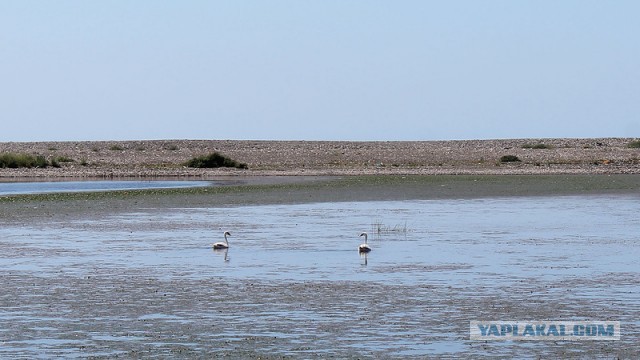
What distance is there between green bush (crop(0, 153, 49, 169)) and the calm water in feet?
38.2

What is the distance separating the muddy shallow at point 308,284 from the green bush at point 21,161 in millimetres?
34149

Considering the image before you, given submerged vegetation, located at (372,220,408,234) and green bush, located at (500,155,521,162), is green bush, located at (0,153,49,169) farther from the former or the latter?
submerged vegetation, located at (372,220,408,234)

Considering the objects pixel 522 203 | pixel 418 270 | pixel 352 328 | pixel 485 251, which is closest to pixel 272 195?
pixel 522 203

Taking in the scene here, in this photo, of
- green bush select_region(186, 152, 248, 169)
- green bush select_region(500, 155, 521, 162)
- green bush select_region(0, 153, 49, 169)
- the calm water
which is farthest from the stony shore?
the calm water

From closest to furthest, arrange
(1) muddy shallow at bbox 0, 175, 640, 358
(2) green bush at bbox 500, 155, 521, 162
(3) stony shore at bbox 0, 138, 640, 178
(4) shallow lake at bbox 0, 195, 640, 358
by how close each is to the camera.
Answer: (1) muddy shallow at bbox 0, 175, 640, 358 → (4) shallow lake at bbox 0, 195, 640, 358 → (3) stony shore at bbox 0, 138, 640, 178 → (2) green bush at bbox 500, 155, 521, 162

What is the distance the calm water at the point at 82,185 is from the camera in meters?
45.8

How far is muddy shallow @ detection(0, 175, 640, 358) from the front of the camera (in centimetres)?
1353

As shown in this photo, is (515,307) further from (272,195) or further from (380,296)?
(272,195)

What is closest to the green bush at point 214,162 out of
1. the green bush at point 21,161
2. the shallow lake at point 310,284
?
the green bush at point 21,161

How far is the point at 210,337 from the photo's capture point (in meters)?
13.9

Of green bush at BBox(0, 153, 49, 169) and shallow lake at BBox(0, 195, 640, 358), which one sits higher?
green bush at BBox(0, 153, 49, 169)

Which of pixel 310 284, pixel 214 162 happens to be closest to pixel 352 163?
pixel 214 162

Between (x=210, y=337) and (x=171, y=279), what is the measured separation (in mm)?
5212

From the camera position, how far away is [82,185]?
1948 inches
